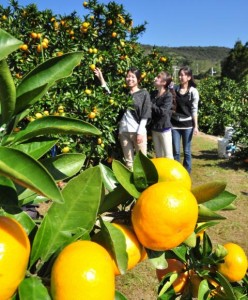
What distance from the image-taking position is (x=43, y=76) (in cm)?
67

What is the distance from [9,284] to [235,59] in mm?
33419

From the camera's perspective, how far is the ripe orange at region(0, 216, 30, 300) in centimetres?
50

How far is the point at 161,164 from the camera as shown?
76 centimetres

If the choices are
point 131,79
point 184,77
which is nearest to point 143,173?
point 131,79

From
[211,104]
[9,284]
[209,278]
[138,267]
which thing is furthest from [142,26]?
[211,104]

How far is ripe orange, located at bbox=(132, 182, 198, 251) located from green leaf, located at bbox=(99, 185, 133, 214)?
0.26 feet

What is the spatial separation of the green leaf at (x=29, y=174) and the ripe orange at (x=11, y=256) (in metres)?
0.07

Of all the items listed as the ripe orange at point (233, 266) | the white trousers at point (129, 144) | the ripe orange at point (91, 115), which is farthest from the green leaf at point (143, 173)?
the white trousers at point (129, 144)

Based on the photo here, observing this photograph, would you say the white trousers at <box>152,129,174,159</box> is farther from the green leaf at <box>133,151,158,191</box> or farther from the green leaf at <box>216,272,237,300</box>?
the green leaf at <box>133,151,158,191</box>

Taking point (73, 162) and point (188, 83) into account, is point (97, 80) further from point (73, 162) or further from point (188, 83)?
point (73, 162)

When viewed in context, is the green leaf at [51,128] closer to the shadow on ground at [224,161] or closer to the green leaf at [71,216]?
the green leaf at [71,216]

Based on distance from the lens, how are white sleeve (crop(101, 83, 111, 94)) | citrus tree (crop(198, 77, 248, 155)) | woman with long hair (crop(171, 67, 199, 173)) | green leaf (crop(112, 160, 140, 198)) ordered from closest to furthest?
green leaf (crop(112, 160, 140, 198))
white sleeve (crop(101, 83, 111, 94))
woman with long hair (crop(171, 67, 199, 173))
citrus tree (crop(198, 77, 248, 155))

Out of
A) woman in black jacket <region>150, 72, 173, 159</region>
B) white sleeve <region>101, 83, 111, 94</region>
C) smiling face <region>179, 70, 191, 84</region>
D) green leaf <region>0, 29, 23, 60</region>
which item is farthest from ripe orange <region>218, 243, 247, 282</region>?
smiling face <region>179, 70, 191, 84</region>

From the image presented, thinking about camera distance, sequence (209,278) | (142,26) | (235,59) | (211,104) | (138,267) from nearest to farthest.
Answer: (209,278)
(138,267)
(142,26)
(211,104)
(235,59)
